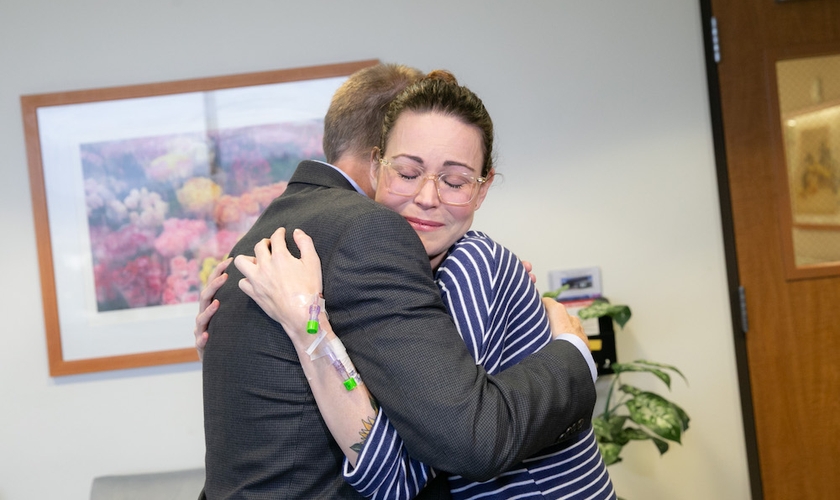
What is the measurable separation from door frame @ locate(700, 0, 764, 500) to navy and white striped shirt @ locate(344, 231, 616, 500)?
1.79 meters

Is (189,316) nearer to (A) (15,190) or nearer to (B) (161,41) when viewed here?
(A) (15,190)

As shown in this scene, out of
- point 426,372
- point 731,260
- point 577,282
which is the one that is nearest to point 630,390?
point 577,282

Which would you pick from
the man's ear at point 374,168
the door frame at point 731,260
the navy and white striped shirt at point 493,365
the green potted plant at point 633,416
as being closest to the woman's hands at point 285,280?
the navy and white striped shirt at point 493,365

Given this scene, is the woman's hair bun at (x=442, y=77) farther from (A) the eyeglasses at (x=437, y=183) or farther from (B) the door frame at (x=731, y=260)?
(B) the door frame at (x=731, y=260)

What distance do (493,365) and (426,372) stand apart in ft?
0.81

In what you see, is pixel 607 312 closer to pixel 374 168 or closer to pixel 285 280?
pixel 374 168

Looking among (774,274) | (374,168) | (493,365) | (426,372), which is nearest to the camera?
(426,372)

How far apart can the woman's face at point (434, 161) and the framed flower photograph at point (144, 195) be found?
1.63 meters

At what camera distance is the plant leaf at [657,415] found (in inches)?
96.0

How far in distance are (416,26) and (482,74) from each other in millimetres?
308

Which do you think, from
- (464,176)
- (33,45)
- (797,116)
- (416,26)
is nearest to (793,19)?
(797,116)

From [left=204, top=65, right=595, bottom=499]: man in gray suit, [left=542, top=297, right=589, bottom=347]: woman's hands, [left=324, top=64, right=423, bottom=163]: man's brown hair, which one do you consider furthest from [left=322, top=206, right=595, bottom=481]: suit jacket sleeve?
[left=324, top=64, right=423, bottom=163]: man's brown hair

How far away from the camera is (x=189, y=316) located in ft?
9.48

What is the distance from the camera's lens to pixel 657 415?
249 cm
